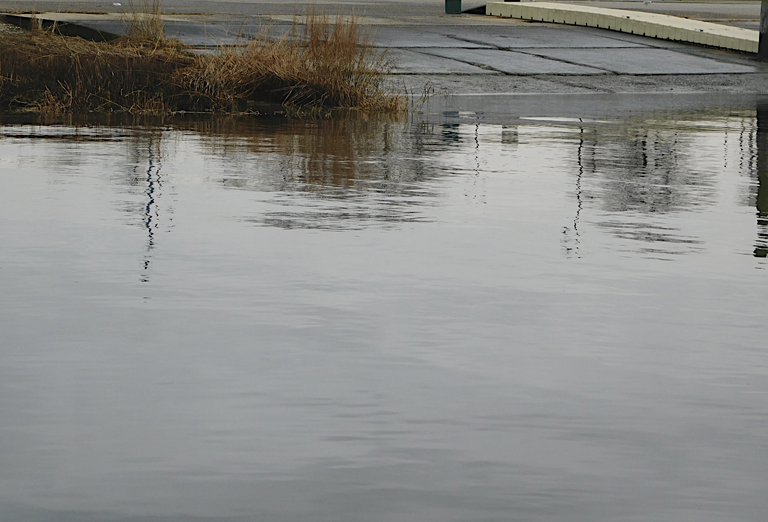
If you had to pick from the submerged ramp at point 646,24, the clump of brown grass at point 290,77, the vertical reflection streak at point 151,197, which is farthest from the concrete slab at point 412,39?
the vertical reflection streak at point 151,197

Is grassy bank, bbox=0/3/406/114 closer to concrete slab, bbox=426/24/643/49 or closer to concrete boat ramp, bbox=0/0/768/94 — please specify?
→ concrete boat ramp, bbox=0/0/768/94

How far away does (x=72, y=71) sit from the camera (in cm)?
1641

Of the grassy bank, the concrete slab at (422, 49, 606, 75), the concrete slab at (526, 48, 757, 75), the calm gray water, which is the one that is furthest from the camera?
the concrete slab at (526, 48, 757, 75)

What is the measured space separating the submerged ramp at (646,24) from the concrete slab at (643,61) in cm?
167

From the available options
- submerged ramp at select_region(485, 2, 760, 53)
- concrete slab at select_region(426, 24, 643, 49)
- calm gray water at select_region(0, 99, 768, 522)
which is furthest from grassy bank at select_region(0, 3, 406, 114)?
submerged ramp at select_region(485, 2, 760, 53)

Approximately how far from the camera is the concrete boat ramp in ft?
71.9

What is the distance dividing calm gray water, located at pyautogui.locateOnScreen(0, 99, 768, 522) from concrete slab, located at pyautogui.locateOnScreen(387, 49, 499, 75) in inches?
442

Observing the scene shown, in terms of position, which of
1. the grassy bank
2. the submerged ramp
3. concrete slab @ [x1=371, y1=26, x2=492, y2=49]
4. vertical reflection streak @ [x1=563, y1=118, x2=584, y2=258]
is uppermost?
the submerged ramp

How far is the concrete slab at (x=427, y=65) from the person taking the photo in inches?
858

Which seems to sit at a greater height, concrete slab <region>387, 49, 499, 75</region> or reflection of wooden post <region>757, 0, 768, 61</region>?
reflection of wooden post <region>757, 0, 768, 61</region>

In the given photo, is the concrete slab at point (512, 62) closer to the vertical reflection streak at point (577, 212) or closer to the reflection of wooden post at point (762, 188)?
the reflection of wooden post at point (762, 188)

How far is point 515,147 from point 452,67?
374 inches

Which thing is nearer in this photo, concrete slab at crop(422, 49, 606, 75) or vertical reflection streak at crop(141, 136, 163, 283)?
vertical reflection streak at crop(141, 136, 163, 283)

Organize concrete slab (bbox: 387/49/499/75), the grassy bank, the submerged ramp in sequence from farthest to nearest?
the submerged ramp → concrete slab (bbox: 387/49/499/75) → the grassy bank
